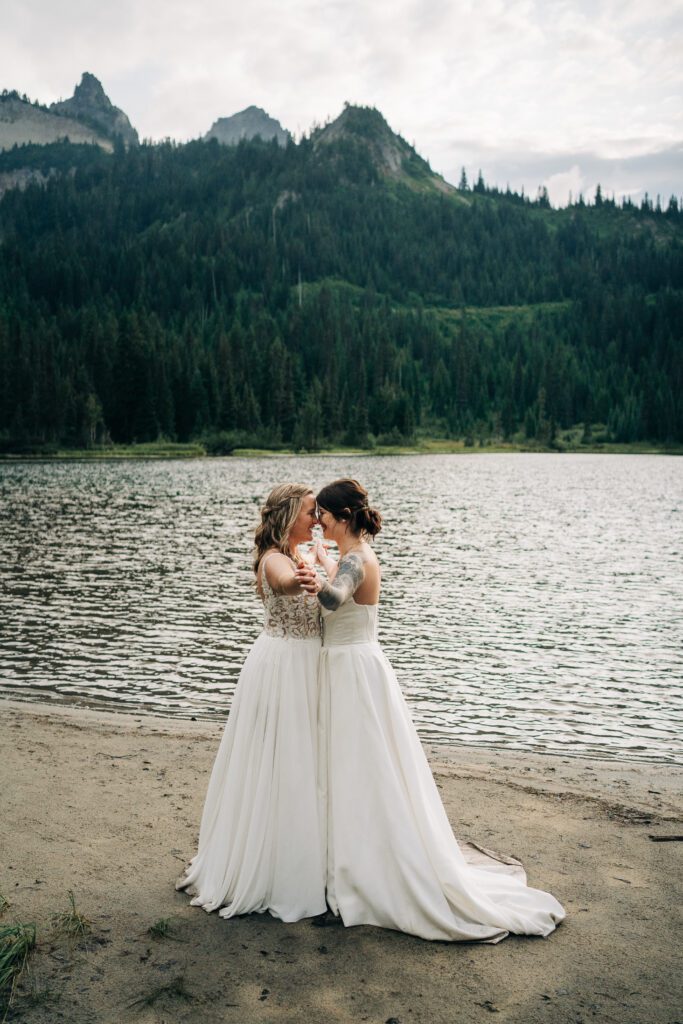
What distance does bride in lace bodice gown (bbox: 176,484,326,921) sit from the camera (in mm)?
6418

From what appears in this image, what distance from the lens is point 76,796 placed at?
915 cm

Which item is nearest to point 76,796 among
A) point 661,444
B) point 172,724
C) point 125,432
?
point 172,724

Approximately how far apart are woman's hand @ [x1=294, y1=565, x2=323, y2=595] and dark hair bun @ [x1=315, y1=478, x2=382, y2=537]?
→ 47 centimetres

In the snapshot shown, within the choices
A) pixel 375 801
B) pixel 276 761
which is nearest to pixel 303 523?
pixel 276 761

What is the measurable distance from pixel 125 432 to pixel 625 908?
133 meters

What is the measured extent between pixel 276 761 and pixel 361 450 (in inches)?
5892

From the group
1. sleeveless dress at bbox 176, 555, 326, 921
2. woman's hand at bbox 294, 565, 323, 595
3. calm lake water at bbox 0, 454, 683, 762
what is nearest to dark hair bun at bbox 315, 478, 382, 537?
woman's hand at bbox 294, 565, 323, 595

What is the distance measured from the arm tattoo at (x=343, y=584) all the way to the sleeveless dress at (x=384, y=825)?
394 mm

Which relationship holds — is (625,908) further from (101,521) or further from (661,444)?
(661,444)

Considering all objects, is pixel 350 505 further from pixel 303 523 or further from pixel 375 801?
pixel 375 801

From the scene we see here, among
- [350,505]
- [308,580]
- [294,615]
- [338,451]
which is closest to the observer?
[308,580]

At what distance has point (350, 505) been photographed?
6.38 m

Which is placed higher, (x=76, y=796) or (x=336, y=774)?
(x=336, y=774)

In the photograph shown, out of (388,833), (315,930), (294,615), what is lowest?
(315,930)
